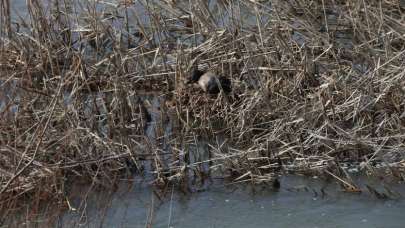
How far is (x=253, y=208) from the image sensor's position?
21.2 ft

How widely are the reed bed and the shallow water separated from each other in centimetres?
12

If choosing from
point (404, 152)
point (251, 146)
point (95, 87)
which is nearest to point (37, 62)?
point (95, 87)

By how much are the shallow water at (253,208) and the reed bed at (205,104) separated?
0.39 feet

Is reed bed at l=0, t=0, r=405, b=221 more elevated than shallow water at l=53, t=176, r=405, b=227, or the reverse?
reed bed at l=0, t=0, r=405, b=221

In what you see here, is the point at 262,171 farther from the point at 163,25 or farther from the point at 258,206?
the point at 163,25

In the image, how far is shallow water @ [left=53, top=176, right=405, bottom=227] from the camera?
6199 millimetres

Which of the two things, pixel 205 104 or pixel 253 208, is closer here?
pixel 253 208

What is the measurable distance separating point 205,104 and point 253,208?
4.36 feet

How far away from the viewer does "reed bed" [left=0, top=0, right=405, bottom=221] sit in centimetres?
651

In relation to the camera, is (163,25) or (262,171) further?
(163,25)

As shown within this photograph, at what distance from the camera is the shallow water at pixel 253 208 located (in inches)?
244

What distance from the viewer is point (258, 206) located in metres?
6.49

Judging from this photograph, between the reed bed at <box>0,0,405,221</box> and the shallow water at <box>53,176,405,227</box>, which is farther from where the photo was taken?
the reed bed at <box>0,0,405,221</box>

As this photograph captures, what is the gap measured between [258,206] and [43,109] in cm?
170
